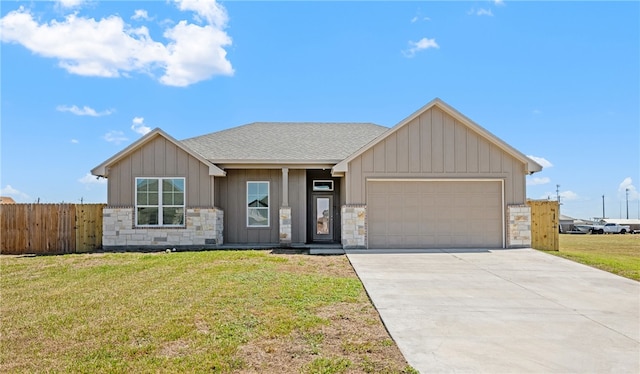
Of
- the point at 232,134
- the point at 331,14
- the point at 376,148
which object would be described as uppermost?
the point at 331,14

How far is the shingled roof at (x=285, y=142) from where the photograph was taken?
1574 centimetres

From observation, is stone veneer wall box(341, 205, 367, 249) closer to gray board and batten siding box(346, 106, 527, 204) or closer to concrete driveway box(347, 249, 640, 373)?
gray board and batten siding box(346, 106, 527, 204)

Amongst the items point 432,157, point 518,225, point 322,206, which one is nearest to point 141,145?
point 322,206

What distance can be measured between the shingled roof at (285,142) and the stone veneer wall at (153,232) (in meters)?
2.11

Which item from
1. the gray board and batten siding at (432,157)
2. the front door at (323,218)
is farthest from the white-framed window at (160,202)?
the gray board and batten siding at (432,157)

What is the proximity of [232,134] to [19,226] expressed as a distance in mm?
8317

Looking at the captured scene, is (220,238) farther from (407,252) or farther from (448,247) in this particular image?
(448,247)

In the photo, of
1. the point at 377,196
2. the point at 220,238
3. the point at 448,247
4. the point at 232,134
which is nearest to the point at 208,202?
the point at 220,238

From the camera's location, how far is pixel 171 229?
15195 millimetres

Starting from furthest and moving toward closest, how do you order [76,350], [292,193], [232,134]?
1. [232,134]
2. [292,193]
3. [76,350]

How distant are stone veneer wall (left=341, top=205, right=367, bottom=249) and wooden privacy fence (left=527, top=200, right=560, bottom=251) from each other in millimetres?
6019

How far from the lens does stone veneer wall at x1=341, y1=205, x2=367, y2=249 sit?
46.6ft

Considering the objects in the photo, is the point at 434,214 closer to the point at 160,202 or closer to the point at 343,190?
the point at 343,190

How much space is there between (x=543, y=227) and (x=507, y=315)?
10.2 meters
